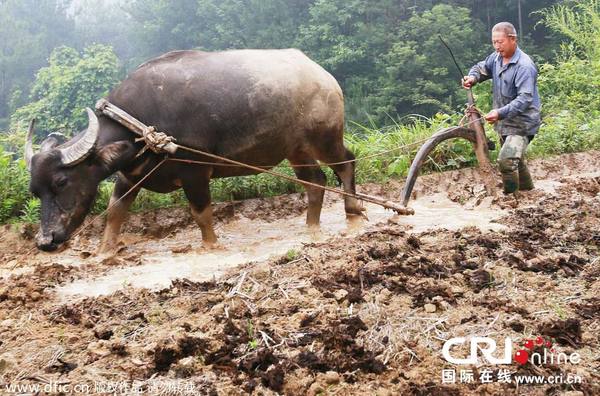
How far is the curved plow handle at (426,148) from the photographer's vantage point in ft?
19.6

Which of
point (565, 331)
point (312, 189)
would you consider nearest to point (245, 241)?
point (312, 189)

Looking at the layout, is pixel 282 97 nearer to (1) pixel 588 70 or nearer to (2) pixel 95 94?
(1) pixel 588 70

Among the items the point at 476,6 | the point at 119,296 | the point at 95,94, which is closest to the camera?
the point at 119,296

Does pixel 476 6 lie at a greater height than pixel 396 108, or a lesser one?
greater

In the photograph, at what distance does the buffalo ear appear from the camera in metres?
5.29

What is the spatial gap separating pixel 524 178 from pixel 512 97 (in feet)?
2.96

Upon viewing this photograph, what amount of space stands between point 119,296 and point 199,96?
211 centimetres

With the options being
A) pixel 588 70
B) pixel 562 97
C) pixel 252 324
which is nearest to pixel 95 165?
pixel 252 324

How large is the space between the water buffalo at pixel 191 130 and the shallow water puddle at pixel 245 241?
0.44 metres

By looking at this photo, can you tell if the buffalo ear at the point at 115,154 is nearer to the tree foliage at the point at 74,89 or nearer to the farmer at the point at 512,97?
the farmer at the point at 512,97

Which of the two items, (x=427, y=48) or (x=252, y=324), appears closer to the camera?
(x=252, y=324)

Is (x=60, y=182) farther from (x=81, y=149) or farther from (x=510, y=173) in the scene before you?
(x=510, y=173)

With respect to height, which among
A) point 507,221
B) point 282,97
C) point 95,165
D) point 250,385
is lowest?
point 507,221

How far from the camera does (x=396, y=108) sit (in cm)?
2598
